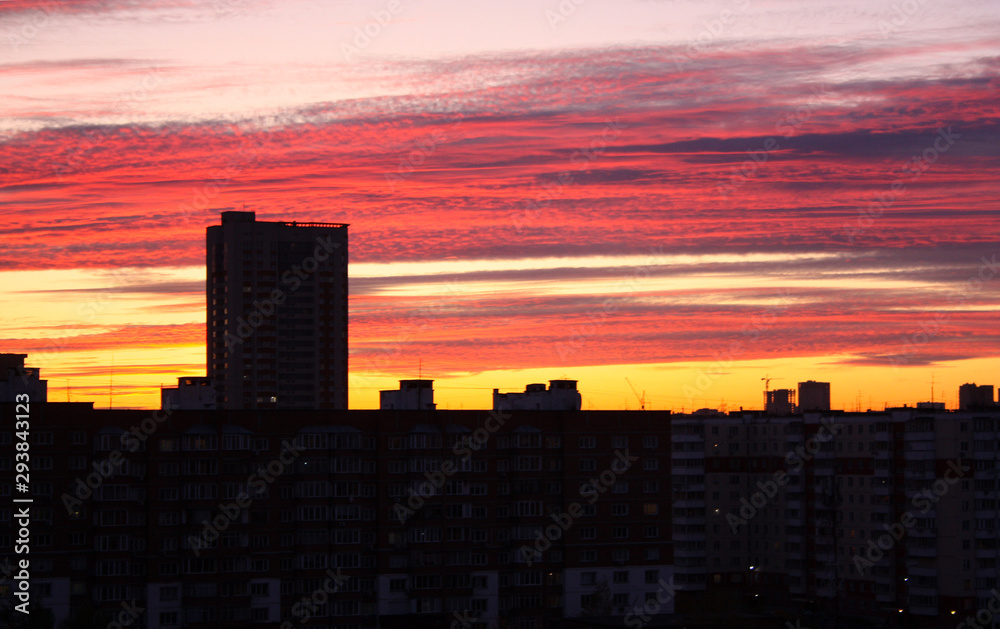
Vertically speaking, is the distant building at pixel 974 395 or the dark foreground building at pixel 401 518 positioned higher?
the distant building at pixel 974 395

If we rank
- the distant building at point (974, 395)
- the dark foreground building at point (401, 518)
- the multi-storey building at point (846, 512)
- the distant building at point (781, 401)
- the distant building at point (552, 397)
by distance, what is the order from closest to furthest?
the dark foreground building at point (401, 518) < the distant building at point (552, 397) < the multi-storey building at point (846, 512) < the distant building at point (974, 395) < the distant building at point (781, 401)

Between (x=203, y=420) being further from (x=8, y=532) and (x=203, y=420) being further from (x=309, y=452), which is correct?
(x=8, y=532)

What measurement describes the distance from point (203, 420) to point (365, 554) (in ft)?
54.4

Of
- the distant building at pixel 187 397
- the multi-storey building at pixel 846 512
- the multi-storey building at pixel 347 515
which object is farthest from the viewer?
the multi-storey building at pixel 846 512

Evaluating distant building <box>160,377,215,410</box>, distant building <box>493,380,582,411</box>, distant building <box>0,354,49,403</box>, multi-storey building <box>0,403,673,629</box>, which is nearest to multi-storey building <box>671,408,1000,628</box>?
multi-storey building <box>0,403,673,629</box>

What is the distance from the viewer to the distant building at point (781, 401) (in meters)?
197

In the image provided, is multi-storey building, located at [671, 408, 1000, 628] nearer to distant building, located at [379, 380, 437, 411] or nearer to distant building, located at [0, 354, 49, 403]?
distant building, located at [379, 380, 437, 411]

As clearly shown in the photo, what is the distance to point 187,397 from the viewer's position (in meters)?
112

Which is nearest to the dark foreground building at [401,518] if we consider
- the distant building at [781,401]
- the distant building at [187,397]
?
the distant building at [187,397]

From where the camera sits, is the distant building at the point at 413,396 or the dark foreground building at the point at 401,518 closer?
the dark foreground building at the point at 401,518

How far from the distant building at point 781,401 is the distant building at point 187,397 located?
105113mm

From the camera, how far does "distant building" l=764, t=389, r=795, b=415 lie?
196625 millimetres

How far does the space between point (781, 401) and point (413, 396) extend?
317 feet

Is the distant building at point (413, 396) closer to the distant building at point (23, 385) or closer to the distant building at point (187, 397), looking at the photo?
the distant building at point (187, 397)
